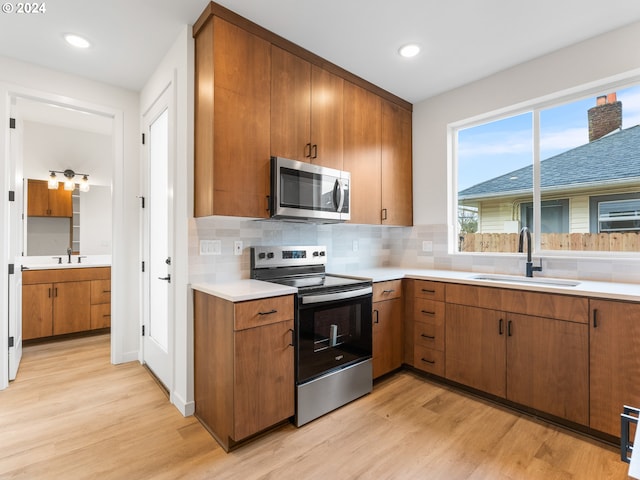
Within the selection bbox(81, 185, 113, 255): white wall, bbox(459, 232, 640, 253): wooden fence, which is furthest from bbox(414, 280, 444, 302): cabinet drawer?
bbox(81, 185, 113, 255): white wall

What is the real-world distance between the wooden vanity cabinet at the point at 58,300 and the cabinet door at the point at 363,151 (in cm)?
319

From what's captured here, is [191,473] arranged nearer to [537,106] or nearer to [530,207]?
[530,207]

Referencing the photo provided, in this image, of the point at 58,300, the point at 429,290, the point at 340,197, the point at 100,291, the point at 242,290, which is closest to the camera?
the point at 242,290

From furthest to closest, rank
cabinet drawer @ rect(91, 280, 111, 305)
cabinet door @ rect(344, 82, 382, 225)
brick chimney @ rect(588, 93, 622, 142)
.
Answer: cabinet drawer @ rect(91, 280, 111, 305) → cabinet door @ rect(344, 82, 382, 225) → brick chimney @ rect(588, 93, 622, 142)

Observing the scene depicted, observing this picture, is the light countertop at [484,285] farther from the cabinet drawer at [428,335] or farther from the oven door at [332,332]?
the cabinet drawer at [428,335]

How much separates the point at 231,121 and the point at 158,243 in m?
1.35

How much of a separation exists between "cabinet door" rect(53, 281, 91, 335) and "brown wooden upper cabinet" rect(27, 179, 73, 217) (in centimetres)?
108

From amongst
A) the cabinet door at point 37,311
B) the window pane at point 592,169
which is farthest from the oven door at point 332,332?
the cabinet door at point 37,311

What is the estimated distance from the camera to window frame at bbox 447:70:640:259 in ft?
7.65

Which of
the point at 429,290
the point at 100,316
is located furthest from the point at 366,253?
the point at 100,316

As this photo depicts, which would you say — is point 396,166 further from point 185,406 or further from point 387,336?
point 185,406

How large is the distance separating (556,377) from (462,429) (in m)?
0.67

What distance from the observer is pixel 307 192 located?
92.1 inches

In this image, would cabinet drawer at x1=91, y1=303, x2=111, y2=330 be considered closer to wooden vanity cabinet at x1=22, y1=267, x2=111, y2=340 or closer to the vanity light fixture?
wooden vanity cabinet at x1=22, y1=267, x2=111, y2=340
